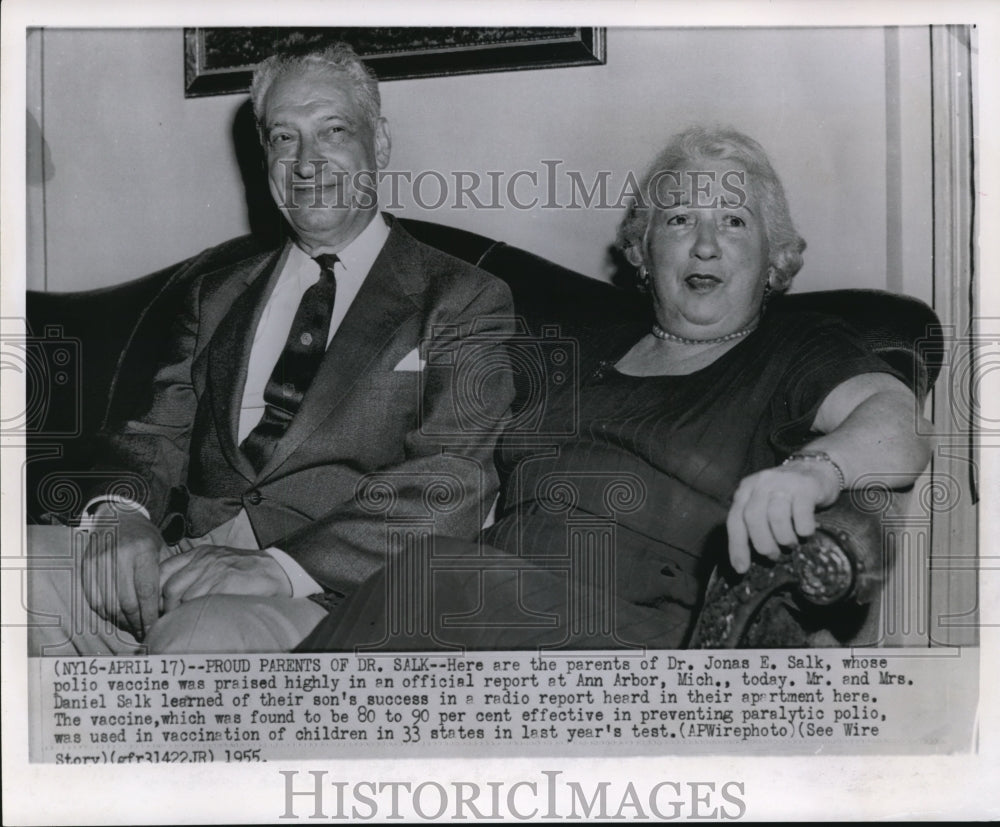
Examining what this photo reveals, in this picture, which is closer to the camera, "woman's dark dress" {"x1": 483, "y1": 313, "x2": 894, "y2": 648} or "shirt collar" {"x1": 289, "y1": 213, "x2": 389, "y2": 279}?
"woman's dark dress" {"x1": 483, "y1": 313, "x2": 894, "y2": 648}

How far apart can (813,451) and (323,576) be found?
1648mm

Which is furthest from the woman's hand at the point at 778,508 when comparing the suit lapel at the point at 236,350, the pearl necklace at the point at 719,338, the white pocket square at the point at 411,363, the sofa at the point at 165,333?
the suit lapel at the point at 236,350

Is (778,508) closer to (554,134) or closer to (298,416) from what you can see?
(554,134)

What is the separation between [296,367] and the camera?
379cm

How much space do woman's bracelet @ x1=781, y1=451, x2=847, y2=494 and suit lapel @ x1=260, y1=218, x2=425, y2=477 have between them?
1355mm

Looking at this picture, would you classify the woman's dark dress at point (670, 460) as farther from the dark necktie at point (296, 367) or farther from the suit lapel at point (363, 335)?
the dark necktie at point (296, 367)

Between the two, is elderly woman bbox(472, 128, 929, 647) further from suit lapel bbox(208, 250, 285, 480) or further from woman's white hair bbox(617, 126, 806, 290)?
suit lapel bbox(208, 250, 285, 480)

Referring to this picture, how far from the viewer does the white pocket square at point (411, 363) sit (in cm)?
377

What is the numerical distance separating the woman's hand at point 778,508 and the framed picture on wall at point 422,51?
61.3 inches

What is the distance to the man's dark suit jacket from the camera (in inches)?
147

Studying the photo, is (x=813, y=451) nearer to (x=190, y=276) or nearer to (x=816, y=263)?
(x=816, y=263)

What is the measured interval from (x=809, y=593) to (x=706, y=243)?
1.19 meters

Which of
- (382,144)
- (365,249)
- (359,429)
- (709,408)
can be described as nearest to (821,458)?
(709,408)

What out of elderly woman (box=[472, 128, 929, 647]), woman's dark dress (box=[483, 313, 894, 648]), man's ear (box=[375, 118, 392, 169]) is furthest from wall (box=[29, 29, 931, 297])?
woman's dark dress (box=[483, 313, 894, 648])
